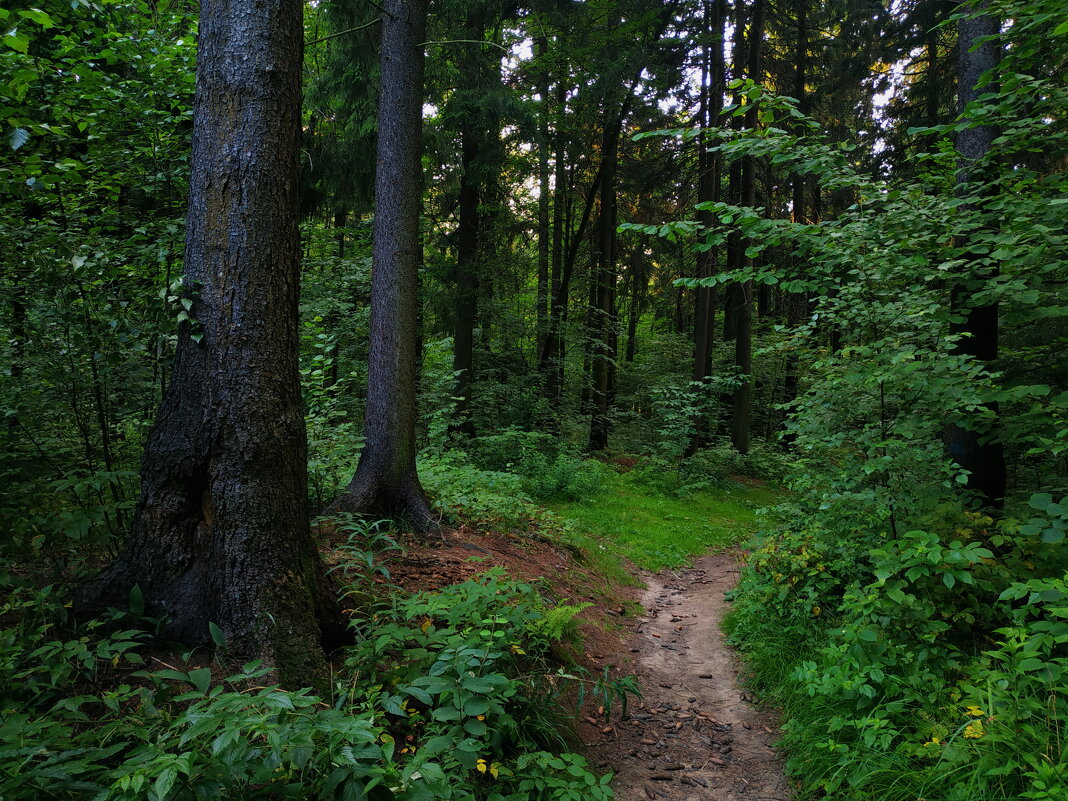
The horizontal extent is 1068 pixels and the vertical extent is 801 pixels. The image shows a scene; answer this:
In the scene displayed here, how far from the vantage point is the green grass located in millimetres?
8156

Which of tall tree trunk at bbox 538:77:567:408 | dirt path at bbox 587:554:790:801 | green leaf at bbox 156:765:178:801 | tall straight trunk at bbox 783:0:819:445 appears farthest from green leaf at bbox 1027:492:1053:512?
tall straight trunk at bbox 783:0:819:445

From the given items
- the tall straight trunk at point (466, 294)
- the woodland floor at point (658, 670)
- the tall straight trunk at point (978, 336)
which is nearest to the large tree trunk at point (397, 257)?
the woodland floor at point (658, 670)

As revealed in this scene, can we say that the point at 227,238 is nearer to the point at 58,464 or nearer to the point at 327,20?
the point at 58,464

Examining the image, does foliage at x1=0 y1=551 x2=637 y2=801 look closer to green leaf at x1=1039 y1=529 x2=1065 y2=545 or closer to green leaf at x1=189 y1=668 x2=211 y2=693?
green leaf at x1=189 y1=668 x2=211 y2=693

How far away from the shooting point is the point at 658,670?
4.74 meters

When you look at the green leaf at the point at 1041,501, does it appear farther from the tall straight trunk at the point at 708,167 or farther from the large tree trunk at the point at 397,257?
the tall straight trunk at the point at 708,167

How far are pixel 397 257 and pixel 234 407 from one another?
3.23 meters

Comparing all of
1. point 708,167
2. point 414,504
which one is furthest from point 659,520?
point 708,167

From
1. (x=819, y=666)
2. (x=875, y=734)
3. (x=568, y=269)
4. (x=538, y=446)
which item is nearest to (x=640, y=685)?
(x=819, y=666)

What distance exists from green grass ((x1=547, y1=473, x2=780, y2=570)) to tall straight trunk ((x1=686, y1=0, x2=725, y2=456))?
6.73 ft

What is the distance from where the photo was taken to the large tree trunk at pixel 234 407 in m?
2.81

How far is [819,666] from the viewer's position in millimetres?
3941

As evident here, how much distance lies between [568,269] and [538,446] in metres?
5.99

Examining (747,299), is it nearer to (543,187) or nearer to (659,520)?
(543,187)
